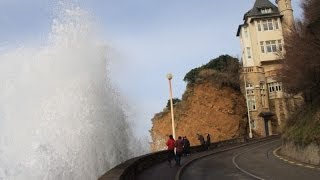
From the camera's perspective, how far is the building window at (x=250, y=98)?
68688mm

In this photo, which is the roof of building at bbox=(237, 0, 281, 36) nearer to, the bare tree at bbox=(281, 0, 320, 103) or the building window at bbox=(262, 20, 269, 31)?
the building window at bbox=(262, 20, 269, 31)

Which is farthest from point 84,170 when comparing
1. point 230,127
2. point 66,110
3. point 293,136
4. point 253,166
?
point 230,127

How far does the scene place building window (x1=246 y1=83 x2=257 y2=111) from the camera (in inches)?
2704

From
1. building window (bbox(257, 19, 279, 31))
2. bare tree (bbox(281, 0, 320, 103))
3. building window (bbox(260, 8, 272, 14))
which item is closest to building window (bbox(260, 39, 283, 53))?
building window (bbox(257, 19, 279, 31))

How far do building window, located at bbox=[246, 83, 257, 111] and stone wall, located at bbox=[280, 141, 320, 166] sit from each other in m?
38.3

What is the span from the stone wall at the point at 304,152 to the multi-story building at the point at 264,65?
36.3 meters

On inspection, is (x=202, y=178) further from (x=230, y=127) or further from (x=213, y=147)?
(x=230, y=127)

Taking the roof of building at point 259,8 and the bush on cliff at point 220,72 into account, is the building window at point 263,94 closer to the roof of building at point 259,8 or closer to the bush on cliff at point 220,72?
the bush on cliff at point 220,72

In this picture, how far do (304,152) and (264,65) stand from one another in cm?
4833

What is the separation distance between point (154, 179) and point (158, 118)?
5663cm

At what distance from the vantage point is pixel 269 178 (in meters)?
18.0

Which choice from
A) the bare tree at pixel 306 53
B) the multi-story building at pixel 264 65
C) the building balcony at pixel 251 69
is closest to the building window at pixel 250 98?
the multi-story building at pixel 264 65

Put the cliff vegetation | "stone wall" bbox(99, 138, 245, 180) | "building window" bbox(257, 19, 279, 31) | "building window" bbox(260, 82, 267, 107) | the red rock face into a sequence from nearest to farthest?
"stone wall" bbox(99, 138, 245, 180) → the red rock face → the cliff vegetation → "building window" bbox(260, 82, 267, 107) → "building window" bbox(257, 19, 279, 31)

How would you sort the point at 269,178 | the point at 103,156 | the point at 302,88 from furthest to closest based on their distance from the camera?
1. the point at 302,88
2. the point at 103,156
3. the point at 269,178
